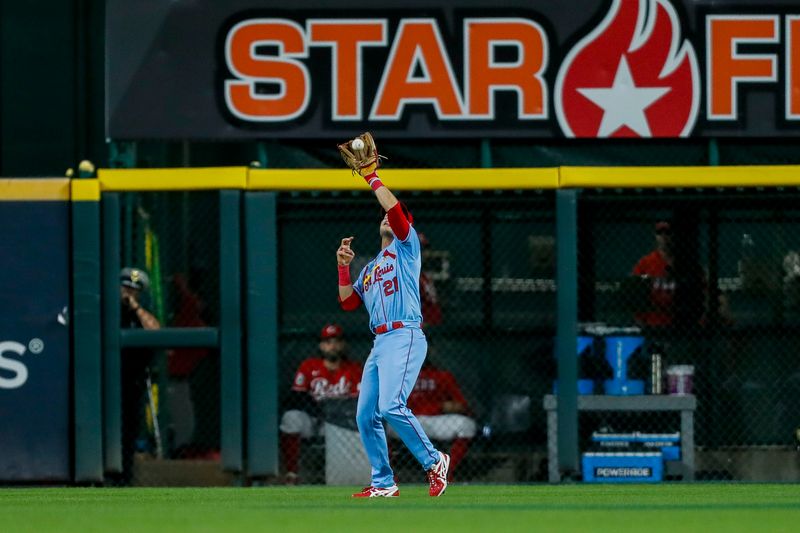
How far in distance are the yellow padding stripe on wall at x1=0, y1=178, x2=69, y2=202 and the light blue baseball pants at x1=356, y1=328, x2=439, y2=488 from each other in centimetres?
320

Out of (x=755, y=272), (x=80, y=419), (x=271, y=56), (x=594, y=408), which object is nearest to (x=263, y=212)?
(x=271, y=56)

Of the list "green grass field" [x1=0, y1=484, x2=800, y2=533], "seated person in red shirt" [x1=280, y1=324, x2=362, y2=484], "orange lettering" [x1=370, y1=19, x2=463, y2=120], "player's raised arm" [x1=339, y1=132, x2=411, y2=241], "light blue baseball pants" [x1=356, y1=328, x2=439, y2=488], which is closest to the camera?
"green grass field" [x1=0, y1=484, x2=800, y2=533]

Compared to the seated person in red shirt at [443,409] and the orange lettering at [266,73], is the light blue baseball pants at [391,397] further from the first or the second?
the orange lettering at [266,73]

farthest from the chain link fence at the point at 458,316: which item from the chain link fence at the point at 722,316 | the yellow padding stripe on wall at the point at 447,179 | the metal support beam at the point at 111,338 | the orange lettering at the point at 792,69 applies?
the orange lettering at the point at 792,69

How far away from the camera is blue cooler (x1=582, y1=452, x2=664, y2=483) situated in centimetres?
1084

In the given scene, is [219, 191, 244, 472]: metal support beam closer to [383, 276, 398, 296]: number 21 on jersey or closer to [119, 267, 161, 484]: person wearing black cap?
[119, 267, 161, 484]: person wearing black cap

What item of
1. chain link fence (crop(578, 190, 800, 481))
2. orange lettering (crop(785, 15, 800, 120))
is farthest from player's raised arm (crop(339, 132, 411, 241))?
orange lettering (crop(785, 15, 800, 120))

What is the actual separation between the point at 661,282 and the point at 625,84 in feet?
4.79

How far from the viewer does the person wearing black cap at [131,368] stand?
11.2m

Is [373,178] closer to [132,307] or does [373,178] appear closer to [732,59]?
[132,307]

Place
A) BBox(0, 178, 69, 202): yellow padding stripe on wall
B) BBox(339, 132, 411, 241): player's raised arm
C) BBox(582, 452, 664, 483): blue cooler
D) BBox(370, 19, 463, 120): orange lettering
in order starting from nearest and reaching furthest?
BBox(339, 132, 411, 241): player's raised arm → BBox(582, 452, 664, 483): blue cooler → BBox(0, 178, 69, 202): yellow padding stripe on wall → BBox(370, 19, 463, 120): orange lettering

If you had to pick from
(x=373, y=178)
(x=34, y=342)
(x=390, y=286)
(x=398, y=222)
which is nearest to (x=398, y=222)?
(x=398, y=222)

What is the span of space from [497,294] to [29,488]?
362 cm

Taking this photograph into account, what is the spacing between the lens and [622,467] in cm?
1091
